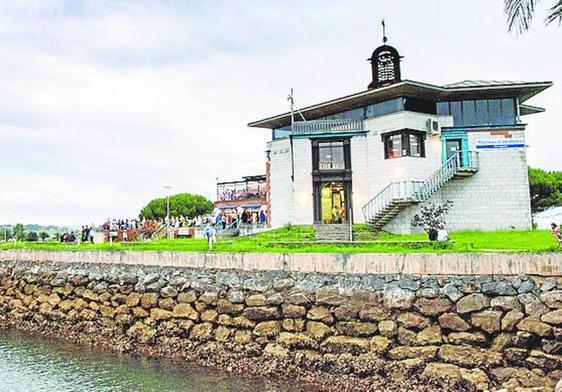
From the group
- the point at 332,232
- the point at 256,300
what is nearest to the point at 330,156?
the point at 332,232

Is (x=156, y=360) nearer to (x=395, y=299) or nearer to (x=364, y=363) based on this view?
(x=364, y=363)

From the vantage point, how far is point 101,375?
17.9m

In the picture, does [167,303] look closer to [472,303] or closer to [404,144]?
[472,303]

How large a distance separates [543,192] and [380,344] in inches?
1602

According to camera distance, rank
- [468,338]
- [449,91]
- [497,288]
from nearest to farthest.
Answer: [468,338], [497,288], [449,91]

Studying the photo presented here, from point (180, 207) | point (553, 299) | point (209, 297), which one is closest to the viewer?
point (553, 299)

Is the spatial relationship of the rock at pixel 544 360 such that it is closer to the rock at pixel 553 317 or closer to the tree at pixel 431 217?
the rock at pixel 553 317

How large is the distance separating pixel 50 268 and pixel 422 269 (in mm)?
20139

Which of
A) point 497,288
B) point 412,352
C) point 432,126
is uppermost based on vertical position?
point 432,126

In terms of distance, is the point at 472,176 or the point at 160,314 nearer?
the point at 160,314

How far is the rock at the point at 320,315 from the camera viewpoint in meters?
17.2

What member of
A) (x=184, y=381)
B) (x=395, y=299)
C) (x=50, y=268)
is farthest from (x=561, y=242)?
(x=50, y=268)

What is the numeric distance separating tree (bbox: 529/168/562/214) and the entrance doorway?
22942 mm

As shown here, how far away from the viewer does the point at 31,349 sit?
870 inches
